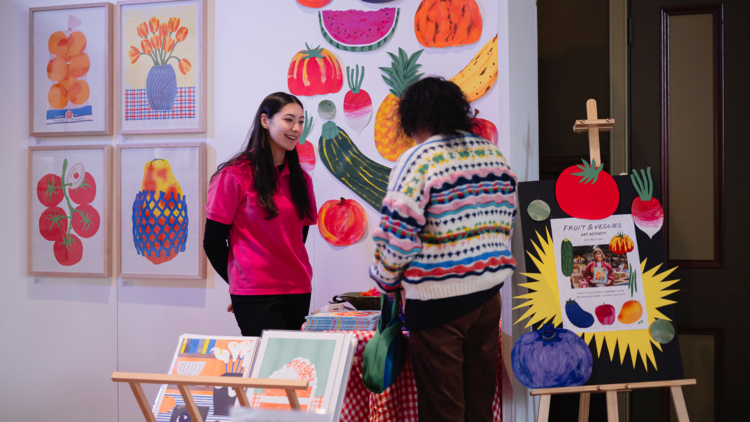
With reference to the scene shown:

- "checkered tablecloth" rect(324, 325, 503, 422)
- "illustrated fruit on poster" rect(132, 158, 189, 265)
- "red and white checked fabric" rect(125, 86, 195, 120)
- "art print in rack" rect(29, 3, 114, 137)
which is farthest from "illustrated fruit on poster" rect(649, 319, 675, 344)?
"art print in rack" rect(29, 3, 114, 137)

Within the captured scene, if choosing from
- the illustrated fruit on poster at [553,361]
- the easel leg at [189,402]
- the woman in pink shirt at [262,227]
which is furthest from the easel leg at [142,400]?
the illustrated fruit on poster at [553,361]

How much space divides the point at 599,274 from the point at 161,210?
7.46ft

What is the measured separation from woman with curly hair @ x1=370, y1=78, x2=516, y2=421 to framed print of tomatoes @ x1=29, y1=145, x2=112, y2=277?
6.76 feet

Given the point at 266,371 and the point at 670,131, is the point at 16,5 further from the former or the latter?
the point at 670,131

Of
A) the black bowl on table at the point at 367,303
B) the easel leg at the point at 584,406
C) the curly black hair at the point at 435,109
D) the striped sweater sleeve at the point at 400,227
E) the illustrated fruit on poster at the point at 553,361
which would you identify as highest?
the curly black hair at the point at 435,109

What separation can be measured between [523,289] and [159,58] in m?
2.32

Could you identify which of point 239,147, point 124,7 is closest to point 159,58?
point 124,7

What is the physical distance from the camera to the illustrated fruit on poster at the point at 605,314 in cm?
184

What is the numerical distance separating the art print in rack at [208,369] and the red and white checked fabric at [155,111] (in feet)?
4.89

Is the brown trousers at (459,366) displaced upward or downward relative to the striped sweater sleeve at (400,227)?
downward

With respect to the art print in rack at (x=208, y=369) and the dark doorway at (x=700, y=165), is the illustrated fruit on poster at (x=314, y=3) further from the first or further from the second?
the art print in rack at (x=208, y=369)

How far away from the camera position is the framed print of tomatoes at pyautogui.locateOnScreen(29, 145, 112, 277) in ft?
9.19

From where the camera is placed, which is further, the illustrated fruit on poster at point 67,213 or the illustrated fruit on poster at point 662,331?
the illustrated fruit on poster at point 67,213

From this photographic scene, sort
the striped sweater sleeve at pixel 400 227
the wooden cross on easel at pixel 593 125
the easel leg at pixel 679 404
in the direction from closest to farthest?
the striped sweater sleeve at pixel 400 227, the easel leg at pixel 679 404, the wooden cross on easel at pixel 593 125
